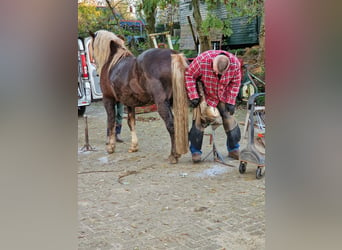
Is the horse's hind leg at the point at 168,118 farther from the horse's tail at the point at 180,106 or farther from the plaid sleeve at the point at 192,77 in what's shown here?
the plaid sleeve at the point at 192,77

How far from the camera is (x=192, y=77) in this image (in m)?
5.19

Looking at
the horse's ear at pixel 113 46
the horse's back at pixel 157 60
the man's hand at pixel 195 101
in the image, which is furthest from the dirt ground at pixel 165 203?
the horse's ear at pixel 113 46

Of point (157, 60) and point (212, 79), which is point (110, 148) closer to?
point (157, 60)

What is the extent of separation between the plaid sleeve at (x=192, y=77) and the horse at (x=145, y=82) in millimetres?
81

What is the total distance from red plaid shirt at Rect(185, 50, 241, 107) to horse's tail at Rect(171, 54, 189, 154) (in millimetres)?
93
